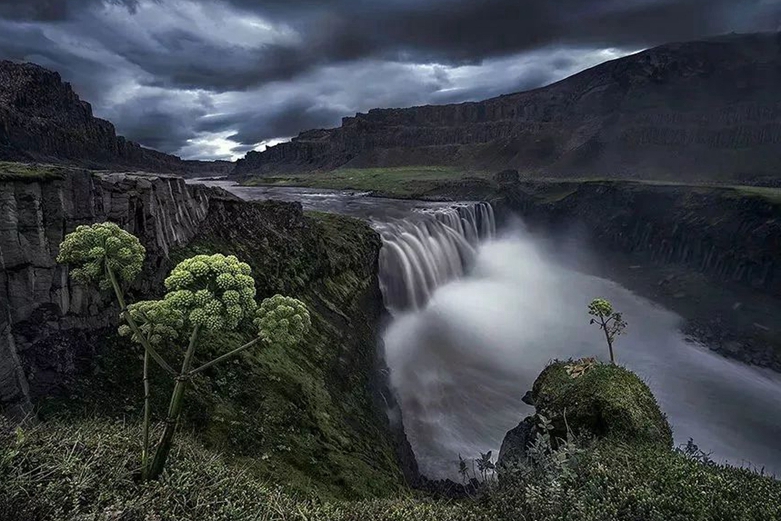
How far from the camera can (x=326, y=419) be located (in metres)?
14.1

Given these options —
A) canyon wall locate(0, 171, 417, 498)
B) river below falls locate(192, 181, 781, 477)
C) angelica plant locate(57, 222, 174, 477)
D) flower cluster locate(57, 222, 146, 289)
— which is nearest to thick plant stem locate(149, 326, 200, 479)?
angelica plant locate(57, 222, 174, 477)

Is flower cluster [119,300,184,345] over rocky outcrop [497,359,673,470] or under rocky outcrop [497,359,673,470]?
over

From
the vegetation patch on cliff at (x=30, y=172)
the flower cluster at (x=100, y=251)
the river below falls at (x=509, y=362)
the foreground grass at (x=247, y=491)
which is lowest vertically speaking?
the river below falls at (x=509, y=362)

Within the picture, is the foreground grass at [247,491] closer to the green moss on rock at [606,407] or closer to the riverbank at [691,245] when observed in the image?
the green moss on rock at [606,407]

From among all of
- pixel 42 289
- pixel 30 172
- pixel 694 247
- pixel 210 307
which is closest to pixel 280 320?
pixel 210 307

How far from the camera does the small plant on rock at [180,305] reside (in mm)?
6078

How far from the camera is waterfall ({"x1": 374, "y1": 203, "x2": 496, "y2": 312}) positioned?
37.7 metres

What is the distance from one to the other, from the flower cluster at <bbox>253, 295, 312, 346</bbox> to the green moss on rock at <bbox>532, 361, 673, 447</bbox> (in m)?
9.21

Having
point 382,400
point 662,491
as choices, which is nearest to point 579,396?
point 662,491

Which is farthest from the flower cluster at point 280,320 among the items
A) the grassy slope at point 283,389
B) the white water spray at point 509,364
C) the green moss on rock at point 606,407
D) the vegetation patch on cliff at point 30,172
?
the white water spray at point 509,364

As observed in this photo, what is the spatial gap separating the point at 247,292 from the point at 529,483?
6.63m

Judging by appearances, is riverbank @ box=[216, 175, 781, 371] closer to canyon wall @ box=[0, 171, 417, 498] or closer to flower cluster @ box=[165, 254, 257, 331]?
canyon wall @ box=[0, 171, 417, 498]

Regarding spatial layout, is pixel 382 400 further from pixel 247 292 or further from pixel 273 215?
pixel 247 292

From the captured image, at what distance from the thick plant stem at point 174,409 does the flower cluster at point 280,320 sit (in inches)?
38.9
